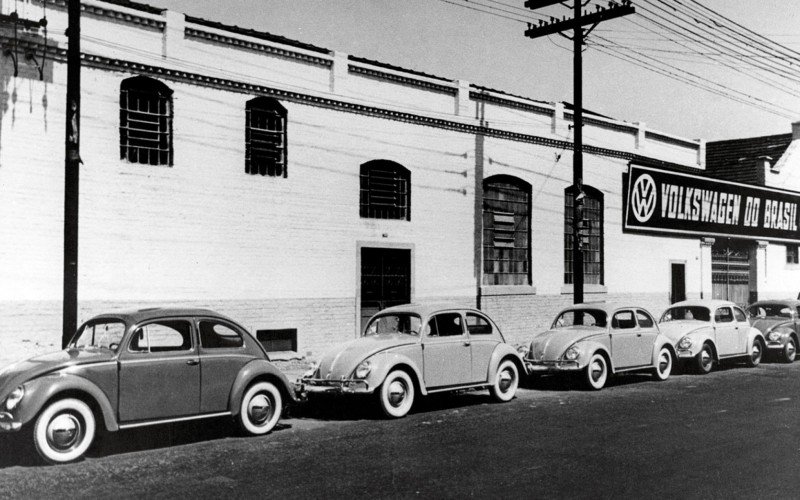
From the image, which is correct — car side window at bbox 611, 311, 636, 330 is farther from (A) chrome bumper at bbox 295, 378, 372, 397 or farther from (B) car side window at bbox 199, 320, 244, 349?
(B) car side window at bbox 199, 320, 244, 349

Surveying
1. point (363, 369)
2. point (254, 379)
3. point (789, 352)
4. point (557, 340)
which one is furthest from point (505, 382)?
point (789, 352)

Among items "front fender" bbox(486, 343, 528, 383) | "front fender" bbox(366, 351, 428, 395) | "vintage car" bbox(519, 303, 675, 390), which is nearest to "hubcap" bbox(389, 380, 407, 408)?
"front fender" bbox(366, 351, 428, 395)

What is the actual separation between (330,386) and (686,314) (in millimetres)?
9816

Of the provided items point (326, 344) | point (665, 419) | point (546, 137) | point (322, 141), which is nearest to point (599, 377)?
point (665, 419)

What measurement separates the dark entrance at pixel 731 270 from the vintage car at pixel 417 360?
17.4m

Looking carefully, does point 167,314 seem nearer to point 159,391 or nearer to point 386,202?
point 159,391

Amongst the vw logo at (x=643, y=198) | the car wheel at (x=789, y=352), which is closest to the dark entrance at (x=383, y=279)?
the car wheel at (x=789, y=352)

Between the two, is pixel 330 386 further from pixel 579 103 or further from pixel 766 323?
pixel 766 323

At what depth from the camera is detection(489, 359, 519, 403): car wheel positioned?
1173cm

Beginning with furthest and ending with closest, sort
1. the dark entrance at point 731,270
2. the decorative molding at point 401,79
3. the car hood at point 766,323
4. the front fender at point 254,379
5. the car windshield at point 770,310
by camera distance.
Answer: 1. the dark entrance at point 731,270
2. the car windshield at point 770,310
3. the car hood at point 766,323
4. the decorative molding at point 401,79
5. the front fender at point 254,379

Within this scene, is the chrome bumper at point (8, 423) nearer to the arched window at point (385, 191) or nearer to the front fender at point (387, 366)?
the front fender at point (387, 366)

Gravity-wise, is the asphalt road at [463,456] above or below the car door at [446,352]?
below

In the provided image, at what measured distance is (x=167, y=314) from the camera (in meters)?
8.80

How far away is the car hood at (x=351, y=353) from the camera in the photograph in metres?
10.2
